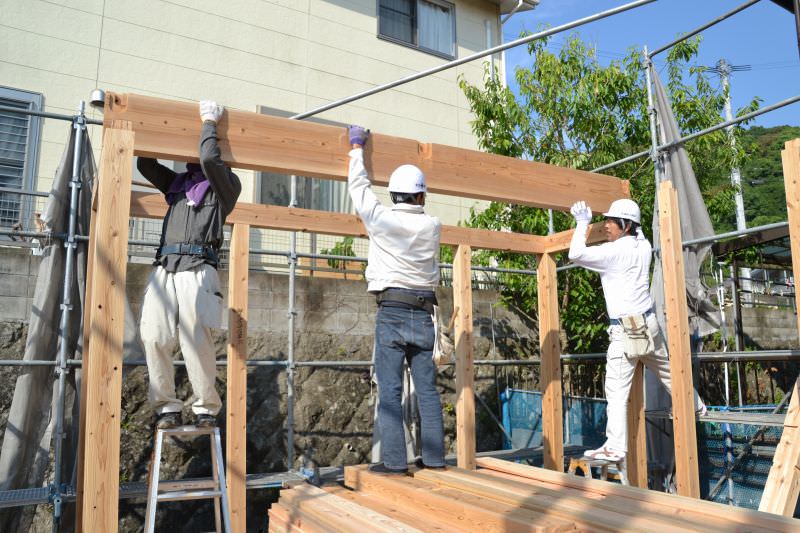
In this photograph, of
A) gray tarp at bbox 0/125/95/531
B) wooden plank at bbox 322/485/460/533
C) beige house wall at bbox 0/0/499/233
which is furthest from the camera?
beige house wall at bbox 0/0/499/233

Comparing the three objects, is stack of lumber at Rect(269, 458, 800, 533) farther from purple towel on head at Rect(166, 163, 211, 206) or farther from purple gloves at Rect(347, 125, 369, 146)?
purple gloves at Rect(347, 125, 369, 146)

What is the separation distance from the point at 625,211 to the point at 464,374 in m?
1.71

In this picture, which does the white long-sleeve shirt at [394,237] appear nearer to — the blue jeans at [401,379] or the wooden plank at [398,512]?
the blue jeans at [401,379]

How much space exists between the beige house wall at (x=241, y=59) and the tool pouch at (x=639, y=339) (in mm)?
5167

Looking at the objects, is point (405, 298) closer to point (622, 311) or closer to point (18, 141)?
point (622, 311)

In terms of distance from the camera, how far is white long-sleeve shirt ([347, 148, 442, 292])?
135 inches

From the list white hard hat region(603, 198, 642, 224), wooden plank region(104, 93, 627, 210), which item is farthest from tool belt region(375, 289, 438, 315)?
white hard hat region(603, 198, 642, 224)

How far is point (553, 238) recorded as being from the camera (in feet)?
18.8

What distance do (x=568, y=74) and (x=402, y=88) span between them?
2661 millimetres

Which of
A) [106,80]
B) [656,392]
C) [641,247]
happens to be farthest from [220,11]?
[656,392]

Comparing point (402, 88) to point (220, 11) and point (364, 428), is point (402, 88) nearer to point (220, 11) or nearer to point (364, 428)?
point (220, 11)

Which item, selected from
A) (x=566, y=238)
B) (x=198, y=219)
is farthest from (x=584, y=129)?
(x=198, y=219)

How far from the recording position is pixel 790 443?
3.64 meters

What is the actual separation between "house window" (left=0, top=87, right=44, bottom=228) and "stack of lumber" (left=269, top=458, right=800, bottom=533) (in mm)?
5118
